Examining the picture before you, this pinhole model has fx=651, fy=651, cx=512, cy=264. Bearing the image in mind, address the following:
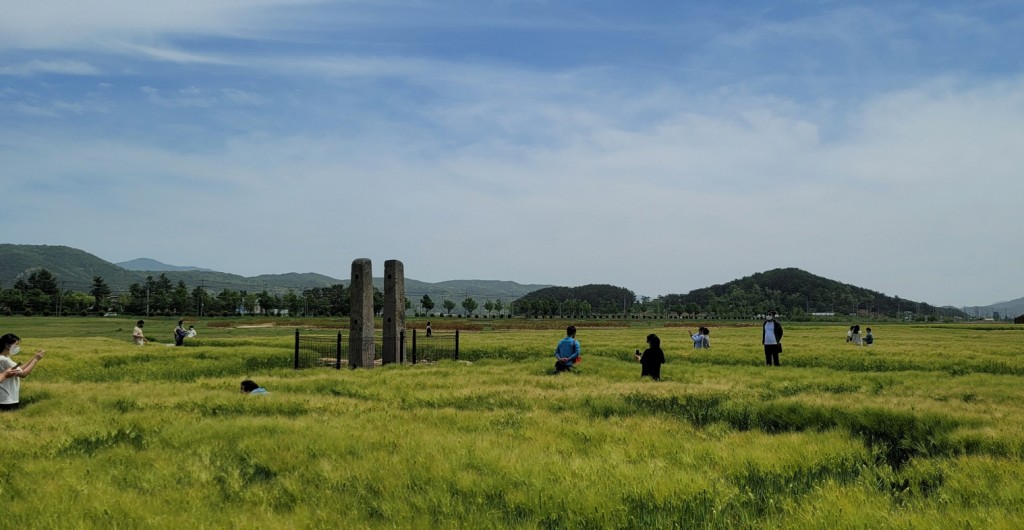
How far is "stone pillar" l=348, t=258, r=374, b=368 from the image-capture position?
29438 millimetres

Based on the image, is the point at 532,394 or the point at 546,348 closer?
the point at 532,394

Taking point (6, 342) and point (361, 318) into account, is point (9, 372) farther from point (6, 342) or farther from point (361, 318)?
point (361, 318)

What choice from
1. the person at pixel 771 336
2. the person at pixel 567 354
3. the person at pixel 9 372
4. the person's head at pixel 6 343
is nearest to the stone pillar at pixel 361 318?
the person at pixel 567 354

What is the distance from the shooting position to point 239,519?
279 inches

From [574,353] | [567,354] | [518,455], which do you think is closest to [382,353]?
[567,354]

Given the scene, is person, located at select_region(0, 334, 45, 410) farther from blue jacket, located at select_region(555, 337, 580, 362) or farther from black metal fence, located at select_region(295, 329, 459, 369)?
blue jacket, located at select_region(555, 337, 580, 362)

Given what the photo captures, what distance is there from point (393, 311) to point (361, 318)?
1.97 metres

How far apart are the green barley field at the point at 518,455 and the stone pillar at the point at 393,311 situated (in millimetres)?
10250

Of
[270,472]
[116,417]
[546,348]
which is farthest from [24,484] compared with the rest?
[546,348]

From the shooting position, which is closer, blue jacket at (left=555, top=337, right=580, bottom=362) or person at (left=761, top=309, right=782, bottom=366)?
blue jacket at (left=555, top=337, right=580, bottom=362)

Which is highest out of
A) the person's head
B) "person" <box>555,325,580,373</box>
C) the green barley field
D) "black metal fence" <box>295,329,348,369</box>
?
the person's head

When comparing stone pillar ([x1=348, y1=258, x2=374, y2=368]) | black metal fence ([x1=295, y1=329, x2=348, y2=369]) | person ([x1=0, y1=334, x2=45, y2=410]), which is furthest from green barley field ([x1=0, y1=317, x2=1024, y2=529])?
stone pillar ([x1=348, y1=258, x2=374, y2=368])

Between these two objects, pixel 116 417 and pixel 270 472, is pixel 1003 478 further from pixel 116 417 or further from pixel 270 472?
pixel 116 417

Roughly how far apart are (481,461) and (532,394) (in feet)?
24.6
